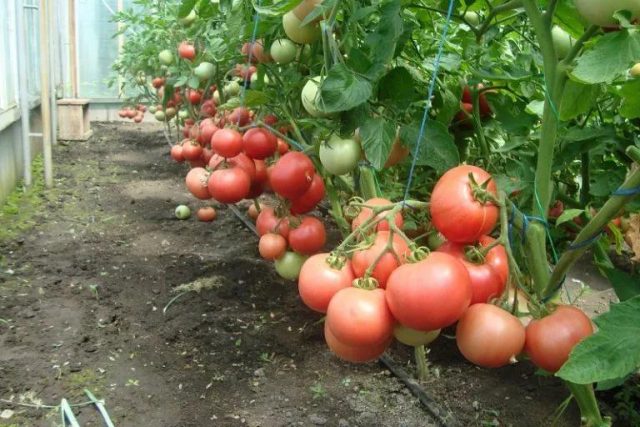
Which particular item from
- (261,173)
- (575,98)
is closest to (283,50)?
(261,173)

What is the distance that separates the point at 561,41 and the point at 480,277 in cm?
55

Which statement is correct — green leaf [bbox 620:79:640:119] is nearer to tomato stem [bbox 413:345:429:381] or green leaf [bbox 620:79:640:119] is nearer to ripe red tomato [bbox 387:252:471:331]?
ripe red tomato [bbox 387:252:471:331]

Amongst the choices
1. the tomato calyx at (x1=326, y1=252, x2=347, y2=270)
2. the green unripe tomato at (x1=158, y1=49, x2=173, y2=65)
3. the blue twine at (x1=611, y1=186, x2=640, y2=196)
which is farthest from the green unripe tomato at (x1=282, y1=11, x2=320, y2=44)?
the green unripe tomato at (x1=158, y1=49, x2=173, y2=65)

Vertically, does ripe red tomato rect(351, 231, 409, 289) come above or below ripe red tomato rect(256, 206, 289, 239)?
above

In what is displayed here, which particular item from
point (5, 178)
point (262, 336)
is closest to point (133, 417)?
point (262, 336)

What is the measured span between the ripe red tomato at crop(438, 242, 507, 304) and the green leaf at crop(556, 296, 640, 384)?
0.15 meters

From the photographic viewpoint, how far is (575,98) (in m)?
0.95

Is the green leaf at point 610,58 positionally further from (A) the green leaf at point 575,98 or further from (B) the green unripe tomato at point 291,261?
(B) the green unripe tomato at point 291,261

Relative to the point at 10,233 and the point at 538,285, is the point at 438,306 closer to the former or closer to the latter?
the point at 538,285

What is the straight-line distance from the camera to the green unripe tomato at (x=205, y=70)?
2.71 metres

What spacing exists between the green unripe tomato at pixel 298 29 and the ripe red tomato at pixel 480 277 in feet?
1.90

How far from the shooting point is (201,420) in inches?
68.3

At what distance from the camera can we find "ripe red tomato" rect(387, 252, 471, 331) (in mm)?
740

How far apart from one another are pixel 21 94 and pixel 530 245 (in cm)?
390
